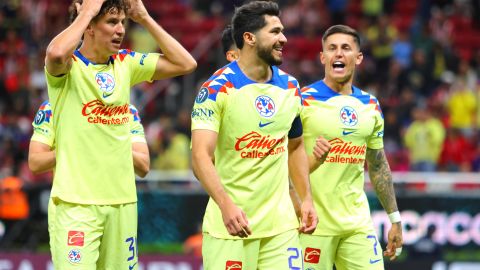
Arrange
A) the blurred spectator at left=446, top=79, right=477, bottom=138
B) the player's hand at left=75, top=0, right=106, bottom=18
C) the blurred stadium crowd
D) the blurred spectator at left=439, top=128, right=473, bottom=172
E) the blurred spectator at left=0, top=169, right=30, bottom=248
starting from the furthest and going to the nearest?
the blurred spectator at left=446, top=79, right=477, bottom=138 < the blurred stadium crowd < the blurred spectator at left=439, top=128, right=473, bottom=172 < the blurred spectator at left=0, top=169, right=30, bottom=248 < the player's hand at left=75, top=0, right=106, bottom=18

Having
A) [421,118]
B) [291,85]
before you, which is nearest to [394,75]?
[421,118]

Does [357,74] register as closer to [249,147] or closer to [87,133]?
[249,147]

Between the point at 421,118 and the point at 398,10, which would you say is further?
the point at 398,10

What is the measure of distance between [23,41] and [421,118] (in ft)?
29.9

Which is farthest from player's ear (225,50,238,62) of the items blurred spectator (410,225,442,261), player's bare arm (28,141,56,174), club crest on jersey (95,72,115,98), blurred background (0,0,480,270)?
blurred spectator (410,225,442,261)

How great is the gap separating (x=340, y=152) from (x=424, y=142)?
11.5 metres

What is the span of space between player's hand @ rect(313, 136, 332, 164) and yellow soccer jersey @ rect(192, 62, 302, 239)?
2.10ft

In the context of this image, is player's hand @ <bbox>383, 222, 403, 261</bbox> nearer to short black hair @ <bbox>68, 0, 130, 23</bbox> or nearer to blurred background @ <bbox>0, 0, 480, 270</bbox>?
short black hair @ <bbox>68, 0, 130, 23</bbox>

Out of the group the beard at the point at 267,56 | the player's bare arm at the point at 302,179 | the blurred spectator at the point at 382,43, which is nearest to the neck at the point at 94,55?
the beard at the point at 267,56

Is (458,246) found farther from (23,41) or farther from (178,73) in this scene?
(23,41)

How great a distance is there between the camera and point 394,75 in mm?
22359

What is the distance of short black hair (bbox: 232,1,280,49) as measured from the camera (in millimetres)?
7859

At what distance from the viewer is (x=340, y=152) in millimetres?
9188

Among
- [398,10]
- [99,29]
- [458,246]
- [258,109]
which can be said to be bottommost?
[458,246]
